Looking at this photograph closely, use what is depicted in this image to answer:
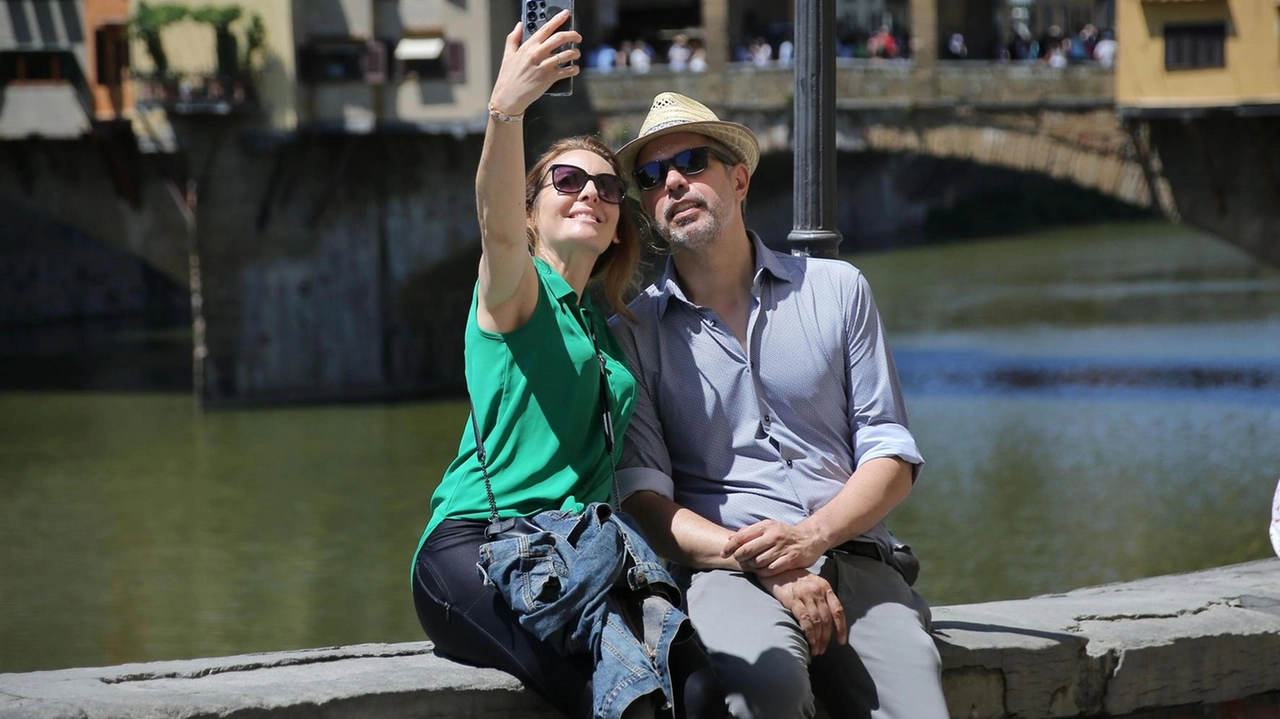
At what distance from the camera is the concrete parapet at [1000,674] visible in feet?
9.32

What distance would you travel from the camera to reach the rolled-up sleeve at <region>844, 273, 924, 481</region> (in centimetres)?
316

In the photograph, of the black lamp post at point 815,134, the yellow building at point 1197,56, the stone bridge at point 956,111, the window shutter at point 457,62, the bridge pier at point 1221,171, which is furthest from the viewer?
the window shutter at point 457,62

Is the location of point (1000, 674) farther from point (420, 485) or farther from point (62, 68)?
point (62, 68)

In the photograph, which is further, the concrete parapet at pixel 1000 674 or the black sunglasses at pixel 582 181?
the black sunglasses at pixel 582 181

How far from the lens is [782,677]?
2807 millimetres

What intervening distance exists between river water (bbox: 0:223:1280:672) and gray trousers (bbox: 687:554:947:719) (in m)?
6.88

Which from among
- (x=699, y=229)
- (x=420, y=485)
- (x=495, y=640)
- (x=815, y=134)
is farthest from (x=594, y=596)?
(x=420, y=485)

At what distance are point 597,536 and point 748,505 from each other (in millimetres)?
446

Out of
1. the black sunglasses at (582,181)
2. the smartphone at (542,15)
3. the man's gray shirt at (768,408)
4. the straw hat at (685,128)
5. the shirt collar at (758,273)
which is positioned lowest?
the man's gray shirt at (768,408)

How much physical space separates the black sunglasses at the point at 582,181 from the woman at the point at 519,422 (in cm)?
1

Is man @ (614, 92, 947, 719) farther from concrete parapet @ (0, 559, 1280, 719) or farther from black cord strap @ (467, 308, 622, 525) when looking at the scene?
concrete parapet @ (0, 559, 1280, 719)

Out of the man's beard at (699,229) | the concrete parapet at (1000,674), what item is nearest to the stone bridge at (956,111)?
the concrete parapet at (1000,674)

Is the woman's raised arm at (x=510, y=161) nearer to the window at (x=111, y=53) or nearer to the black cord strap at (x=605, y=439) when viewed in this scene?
the black cord strap at (x=605, y=439)

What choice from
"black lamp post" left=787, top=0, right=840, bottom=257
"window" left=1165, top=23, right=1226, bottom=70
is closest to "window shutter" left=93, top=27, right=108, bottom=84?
"window" left=1165, top=23, right=1226, bottom=70
